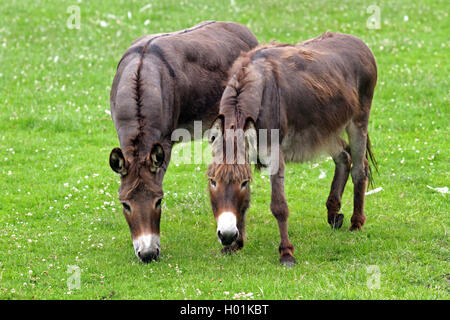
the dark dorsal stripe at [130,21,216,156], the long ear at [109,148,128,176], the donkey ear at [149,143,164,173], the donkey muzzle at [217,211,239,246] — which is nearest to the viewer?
the donkey muzzle at [217,211,239,246]

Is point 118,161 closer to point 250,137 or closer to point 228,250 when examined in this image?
point 250,137

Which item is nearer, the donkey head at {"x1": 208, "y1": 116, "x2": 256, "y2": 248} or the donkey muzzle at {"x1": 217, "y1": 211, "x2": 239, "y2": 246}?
the donkey muzzle at {"x1": 217, "y1": 211, "x2": 239, "y2": 246}

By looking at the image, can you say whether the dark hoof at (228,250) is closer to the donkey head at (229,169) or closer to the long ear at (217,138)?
the donkey head at (229,169)

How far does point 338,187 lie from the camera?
9.66 meters

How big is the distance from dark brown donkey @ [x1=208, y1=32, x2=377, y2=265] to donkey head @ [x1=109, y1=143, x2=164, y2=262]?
2.79 ft

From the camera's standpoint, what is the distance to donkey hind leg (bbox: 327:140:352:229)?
9617 mm

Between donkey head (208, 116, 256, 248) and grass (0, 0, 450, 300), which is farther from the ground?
donkey head (208, 116, 256, 248)

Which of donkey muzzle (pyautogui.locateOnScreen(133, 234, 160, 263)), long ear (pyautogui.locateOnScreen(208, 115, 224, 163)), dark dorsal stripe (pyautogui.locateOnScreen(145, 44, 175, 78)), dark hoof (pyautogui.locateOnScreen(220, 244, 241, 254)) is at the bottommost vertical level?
dark hoof (pyautogui.locateOnScreen(220, 244, 241, 254))

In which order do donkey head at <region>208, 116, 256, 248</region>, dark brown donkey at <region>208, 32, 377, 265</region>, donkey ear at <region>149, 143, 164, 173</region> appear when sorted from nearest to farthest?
donkey head at <region>208, 116, 256, 248</region>
dark brown donkey at <region>208, 32, 377, 265</region>
donkey ear at <region>149, 143, 164, 173</region>

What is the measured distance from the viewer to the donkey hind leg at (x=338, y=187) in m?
9.62

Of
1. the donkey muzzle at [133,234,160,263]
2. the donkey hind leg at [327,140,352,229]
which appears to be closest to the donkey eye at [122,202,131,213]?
the donkey muzzle at [133,234,160,263]

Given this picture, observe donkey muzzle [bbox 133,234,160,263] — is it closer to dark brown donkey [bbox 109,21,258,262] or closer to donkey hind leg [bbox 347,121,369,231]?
dark brown donkey [bbox 109,21,258,262]

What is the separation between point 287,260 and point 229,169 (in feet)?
5.18

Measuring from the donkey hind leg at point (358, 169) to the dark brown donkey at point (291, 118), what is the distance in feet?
0.05
